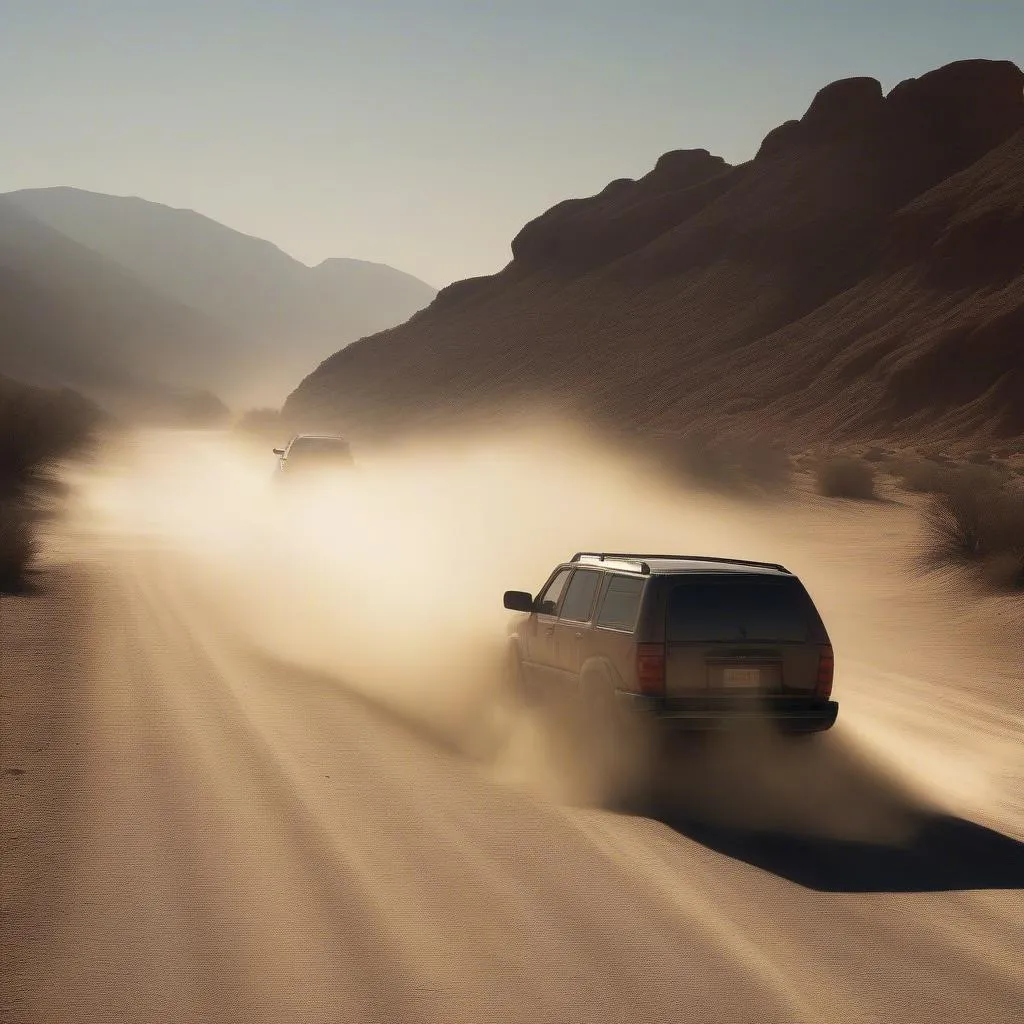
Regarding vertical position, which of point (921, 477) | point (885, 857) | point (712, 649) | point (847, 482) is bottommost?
point (885, 857)

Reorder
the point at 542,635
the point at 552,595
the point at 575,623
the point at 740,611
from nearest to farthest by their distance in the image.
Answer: the point at 740,611 → the point at 575,623 → the point at 542,635 → the point at 552,595

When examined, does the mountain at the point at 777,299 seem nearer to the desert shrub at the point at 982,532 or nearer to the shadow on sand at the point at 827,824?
the desert shrub at the point at 982,532

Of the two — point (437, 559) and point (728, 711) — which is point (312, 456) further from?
point (728, 711)

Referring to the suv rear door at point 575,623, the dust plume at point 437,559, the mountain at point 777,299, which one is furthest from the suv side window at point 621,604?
the mountain at point 777,299

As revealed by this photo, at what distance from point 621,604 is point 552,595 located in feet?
5.97

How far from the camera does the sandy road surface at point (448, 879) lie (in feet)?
18.8

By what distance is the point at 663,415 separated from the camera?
9006 cm

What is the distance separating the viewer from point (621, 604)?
980 cm

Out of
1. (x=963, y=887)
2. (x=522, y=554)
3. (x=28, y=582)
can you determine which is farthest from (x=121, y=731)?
(x=522, y=554)

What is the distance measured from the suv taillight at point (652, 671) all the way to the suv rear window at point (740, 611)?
12 cm

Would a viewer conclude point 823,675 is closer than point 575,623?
Yes

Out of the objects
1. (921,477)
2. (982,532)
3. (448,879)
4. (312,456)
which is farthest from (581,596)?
(921,477)

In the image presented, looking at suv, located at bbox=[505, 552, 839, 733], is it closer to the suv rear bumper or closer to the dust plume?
the suv rear bumper

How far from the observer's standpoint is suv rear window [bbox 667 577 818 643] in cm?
936
